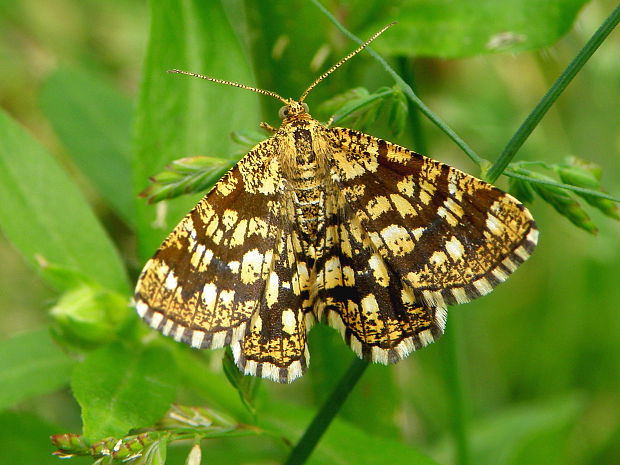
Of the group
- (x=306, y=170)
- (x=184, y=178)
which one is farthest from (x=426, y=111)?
(x=184, y=178)

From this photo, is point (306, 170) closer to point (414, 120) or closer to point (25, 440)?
point (414, 120)

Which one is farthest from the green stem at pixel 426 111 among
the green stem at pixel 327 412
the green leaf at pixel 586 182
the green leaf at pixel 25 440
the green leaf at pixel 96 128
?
the green leaf at pixel 25 440

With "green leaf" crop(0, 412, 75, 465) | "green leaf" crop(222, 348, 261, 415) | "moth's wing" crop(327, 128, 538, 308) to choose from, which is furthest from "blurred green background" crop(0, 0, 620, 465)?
"green leaf" crop(222, 348, 261, 415)

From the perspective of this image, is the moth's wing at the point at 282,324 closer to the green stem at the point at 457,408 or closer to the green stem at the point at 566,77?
the green stem at the point at 457,408

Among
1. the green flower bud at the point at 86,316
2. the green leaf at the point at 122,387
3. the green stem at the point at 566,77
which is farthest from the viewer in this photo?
the green flower bud at the point at 86,316

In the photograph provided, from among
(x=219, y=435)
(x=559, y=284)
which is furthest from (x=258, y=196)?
(x=559, y=284)

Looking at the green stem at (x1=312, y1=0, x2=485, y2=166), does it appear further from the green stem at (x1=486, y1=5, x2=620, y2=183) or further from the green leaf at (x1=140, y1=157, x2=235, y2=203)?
the green leaf at (x1=140, y1=157, x2=235, y2=203)
